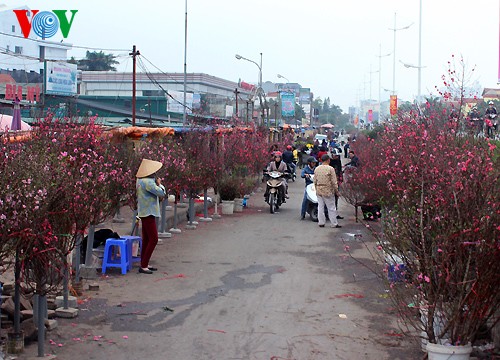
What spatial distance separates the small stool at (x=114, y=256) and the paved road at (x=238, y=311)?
0.17 metres

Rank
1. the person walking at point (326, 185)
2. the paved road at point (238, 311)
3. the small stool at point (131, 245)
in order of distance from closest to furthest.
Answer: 1. the paved road at point (238, 311)
2. the small stool at point (131, 245)
3. the person walking at point (326, 185)

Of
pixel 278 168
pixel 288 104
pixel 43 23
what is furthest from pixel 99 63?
pixel 278 168

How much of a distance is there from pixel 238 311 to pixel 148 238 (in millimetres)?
2796

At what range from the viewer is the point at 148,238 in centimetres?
1151

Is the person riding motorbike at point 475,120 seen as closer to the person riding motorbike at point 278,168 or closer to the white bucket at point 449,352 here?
the white bucket at point 449,352

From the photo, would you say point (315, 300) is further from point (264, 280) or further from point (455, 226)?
point (455, 226)

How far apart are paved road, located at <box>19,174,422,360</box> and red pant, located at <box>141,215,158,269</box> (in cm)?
31

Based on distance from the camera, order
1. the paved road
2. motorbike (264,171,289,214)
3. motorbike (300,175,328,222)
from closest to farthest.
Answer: the paved road
motorbike (300,175,328,222)
motorbike (264,171,289,214)

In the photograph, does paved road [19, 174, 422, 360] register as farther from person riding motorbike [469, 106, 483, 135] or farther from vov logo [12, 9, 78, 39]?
vov logo [12, 9, 78, 39]

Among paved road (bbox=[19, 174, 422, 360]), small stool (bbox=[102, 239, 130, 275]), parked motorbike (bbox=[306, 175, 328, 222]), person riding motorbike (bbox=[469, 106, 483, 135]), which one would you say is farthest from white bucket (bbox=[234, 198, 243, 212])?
small stool (bbox=[102, 239, 130, 275])

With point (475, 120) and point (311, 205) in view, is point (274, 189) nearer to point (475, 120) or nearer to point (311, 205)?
point (311, 205)

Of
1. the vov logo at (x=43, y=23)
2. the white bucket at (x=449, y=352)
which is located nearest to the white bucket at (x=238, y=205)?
the white bucket at (x=449, y=352)

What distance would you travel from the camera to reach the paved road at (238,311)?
757cm

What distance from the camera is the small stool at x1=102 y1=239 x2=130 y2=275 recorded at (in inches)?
449
